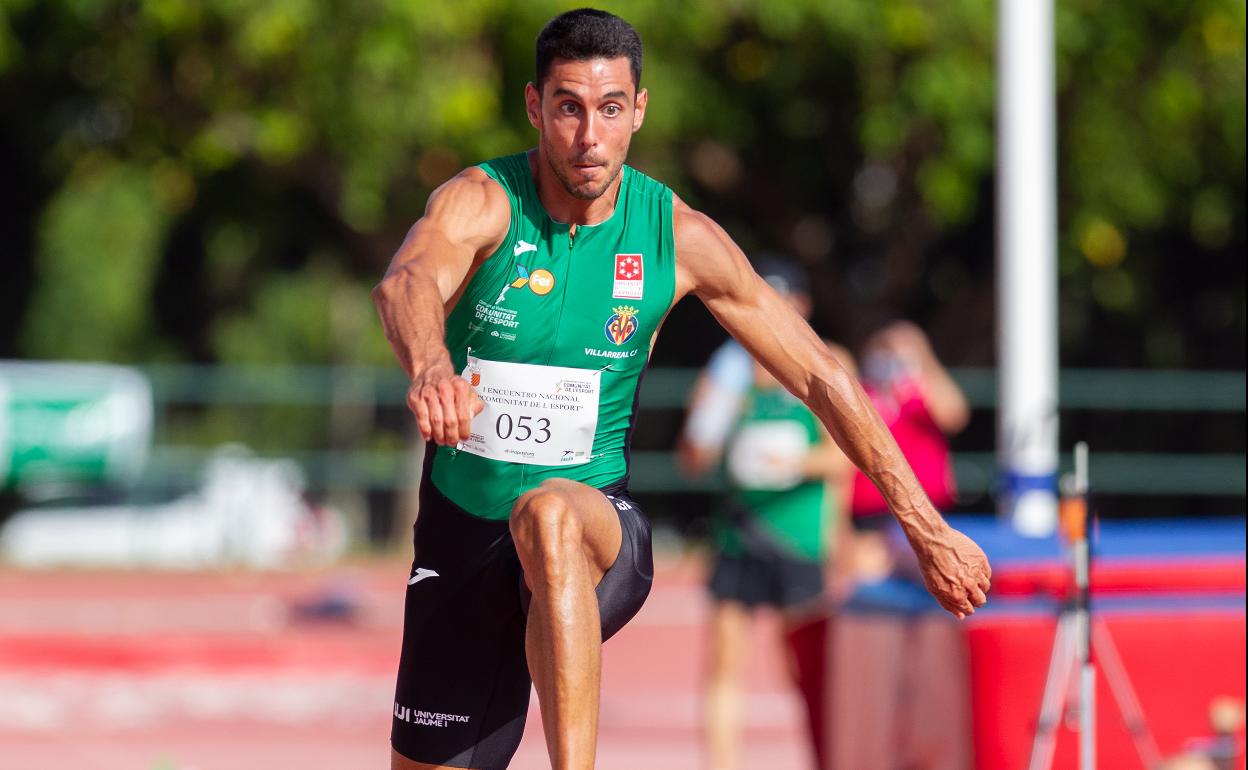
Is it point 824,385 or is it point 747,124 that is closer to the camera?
point 824,385

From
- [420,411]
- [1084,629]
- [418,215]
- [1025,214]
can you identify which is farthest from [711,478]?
[420,411]

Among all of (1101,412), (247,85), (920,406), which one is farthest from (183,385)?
(920,406)

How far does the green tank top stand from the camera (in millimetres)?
8766

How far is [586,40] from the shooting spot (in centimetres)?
433

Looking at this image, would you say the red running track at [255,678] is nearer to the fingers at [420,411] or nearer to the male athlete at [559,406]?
the male athlete at [559,406]

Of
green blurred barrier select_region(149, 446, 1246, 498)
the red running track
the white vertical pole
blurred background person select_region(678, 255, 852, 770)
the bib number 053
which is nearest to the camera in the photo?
the bib number 053

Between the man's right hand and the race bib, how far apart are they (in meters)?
0.88

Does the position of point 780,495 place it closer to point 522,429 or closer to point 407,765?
point 407,765

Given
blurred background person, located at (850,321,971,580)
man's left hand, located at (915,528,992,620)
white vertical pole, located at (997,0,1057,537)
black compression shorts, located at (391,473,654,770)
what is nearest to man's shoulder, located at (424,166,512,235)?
black compression shorts, located at (391,473,654,770)

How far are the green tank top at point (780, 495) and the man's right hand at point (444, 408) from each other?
5.31 m

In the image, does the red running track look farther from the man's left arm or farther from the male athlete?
the man's left arm

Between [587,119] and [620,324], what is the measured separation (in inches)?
20.5

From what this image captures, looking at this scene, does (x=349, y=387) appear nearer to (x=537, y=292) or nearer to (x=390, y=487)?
(x=390, y=487)

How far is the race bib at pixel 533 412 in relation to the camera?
4461mm
